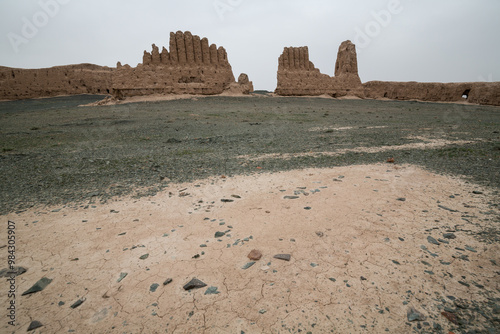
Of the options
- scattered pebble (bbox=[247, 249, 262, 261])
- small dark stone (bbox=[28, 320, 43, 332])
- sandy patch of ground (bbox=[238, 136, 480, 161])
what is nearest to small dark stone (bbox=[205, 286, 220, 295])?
scattered pebble (bbox=[247, 249, 262, 261])

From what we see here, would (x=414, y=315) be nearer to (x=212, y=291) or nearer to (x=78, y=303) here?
(x=212, y=291)

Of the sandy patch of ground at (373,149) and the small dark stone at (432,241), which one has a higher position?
the sandy patch of ground at (373,149)

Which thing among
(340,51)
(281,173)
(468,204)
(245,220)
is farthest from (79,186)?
(340,51)

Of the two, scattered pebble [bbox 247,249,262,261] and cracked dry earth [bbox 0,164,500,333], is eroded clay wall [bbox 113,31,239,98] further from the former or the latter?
scattered pebble [bbox 247,249,262,261]

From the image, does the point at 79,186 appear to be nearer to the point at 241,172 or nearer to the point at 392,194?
the point at 241,172

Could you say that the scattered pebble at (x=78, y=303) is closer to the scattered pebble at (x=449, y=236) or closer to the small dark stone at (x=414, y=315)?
the small dark stone at (x=414, y=315)

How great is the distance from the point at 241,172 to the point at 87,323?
4019 millimetres

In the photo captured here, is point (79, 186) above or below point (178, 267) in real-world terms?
above

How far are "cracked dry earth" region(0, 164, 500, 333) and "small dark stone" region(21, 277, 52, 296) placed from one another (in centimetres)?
6

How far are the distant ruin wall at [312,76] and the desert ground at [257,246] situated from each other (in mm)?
28402

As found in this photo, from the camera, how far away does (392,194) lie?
13.7ft

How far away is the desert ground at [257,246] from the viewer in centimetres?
202

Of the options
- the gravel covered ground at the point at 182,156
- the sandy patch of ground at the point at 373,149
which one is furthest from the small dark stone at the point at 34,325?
the sandy patch of ground at the point at 373,149

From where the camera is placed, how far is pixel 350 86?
117ft
